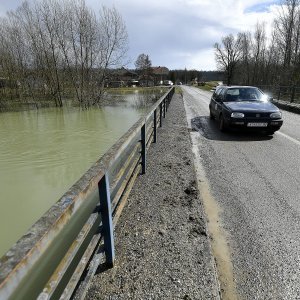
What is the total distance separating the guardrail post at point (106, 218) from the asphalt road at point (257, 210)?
1083 millimetres

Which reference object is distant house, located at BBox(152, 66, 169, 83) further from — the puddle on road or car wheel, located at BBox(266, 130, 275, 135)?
the puddle on road

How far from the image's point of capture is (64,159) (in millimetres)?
9242

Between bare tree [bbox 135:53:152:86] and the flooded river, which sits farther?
bare tree [bbox 135:53:152:86]

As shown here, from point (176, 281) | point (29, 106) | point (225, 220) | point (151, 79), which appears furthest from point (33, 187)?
point (151, 79)

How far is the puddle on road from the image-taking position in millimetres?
2629

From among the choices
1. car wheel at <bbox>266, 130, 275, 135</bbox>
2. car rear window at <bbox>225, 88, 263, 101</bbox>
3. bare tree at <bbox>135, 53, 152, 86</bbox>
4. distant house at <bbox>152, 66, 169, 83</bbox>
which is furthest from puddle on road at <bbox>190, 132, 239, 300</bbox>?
distant house at <bbox>152, 66, 169, 83</bbox>

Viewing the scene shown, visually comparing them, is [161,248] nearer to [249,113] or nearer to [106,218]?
[106,218]

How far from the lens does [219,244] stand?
334cm

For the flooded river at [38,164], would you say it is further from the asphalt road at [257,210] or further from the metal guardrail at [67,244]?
the asphalt road at [257,210]

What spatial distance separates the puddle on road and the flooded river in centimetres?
310

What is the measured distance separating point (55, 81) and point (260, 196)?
26.9 m

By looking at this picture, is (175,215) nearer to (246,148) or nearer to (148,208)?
(148,208)

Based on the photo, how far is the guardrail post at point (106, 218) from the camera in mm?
2471

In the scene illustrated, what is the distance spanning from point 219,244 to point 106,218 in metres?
1.48
